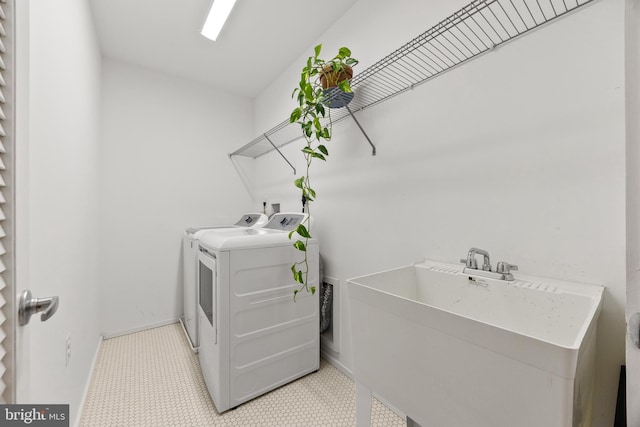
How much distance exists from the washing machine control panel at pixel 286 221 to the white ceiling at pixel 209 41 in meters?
1.43

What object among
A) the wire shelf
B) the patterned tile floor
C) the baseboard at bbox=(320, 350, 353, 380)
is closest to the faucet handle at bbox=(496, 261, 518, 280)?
the wire shelf

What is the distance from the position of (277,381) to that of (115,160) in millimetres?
2389

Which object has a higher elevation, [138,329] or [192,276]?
[192,276]

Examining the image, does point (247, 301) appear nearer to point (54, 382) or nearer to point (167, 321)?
point (54, 382)

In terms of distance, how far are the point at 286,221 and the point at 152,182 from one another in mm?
1551

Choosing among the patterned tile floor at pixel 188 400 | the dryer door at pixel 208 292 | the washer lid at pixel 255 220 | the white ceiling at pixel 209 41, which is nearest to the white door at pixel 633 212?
the patterned tile floor at pixel 188 400

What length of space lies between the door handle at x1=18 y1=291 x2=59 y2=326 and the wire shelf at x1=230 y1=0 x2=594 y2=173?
55.7 inches

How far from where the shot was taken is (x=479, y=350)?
0.62 m

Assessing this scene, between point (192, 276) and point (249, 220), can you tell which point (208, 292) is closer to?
point (192, 276)

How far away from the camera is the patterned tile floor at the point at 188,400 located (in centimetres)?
142

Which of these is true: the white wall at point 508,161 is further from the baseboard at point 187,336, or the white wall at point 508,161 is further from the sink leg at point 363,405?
the baseboard at point 187,336

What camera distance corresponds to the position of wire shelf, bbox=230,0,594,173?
0.94 metres

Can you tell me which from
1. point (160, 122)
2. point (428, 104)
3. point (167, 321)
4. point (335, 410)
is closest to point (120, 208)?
point (160, 122)

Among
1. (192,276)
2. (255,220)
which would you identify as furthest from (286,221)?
(192,276)
